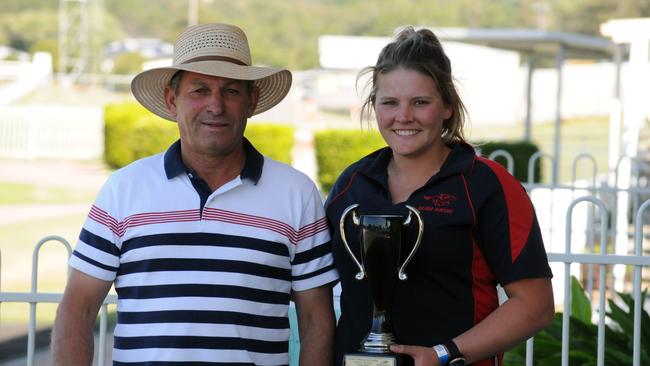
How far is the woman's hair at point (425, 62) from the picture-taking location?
2.91 meters

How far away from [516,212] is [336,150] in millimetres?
16222

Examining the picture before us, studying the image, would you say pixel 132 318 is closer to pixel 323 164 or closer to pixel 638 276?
pixel 638 276

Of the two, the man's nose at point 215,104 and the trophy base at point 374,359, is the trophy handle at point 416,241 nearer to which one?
the trophy base at point 374,359

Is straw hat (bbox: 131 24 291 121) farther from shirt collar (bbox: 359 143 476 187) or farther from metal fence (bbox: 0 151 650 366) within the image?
metal fence (bbox: 0 151 650 366)

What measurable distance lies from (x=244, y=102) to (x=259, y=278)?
48cm

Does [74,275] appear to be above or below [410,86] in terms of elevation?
below

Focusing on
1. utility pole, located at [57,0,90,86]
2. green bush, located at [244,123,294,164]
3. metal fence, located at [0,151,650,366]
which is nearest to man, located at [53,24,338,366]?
metal fence, located at [0,151,650,366]

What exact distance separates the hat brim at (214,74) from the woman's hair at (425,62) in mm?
336

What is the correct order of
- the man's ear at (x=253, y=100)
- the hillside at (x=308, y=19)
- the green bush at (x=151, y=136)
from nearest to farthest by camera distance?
the man's ear at (x=253, y=100) < the green bush at (x=151, y=136) < the hillside at (x=308, y=19)

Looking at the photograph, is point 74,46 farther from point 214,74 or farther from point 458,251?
point 458,251

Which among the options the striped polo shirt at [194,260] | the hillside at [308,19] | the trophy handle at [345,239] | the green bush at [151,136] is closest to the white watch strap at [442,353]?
the trophy handle at [345,239]

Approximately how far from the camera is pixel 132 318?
292 centimetres

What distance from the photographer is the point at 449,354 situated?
9.06 feet

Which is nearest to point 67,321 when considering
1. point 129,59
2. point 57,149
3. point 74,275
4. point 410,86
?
point 74,275
